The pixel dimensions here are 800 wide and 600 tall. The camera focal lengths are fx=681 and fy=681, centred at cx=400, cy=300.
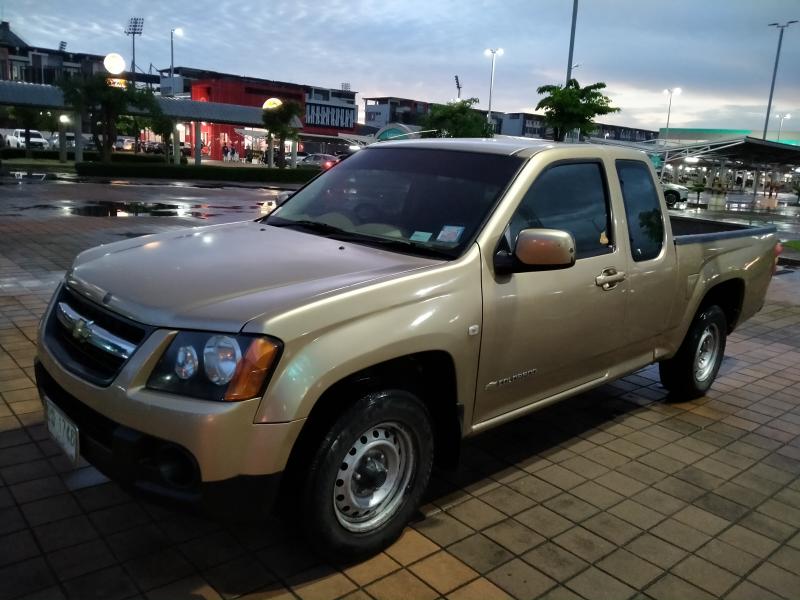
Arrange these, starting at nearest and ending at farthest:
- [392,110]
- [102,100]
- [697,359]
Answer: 1. [697,359]
2. [102,100]
3. [392,110]

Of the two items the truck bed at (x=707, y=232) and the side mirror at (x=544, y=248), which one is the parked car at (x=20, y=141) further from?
the side mirror at (x=544, y=248)

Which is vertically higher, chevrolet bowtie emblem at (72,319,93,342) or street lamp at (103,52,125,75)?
street lamp at (103,52,125,75)

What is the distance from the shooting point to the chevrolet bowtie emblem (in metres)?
2.82

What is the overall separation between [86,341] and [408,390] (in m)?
1.37

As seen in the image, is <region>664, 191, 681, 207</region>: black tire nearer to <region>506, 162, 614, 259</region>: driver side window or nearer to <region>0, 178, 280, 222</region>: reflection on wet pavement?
<region>506, 162, 614, 259</region>: driver side window

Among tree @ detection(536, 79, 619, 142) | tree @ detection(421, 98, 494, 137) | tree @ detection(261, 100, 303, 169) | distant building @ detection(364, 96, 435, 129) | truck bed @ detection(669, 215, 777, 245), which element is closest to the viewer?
truck bed @ detection(669, 215, 777, 245)

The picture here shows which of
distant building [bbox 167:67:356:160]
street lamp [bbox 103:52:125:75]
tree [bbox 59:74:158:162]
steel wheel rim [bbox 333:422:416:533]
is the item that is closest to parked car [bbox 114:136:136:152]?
distant building [bbox 167:67:356:160]

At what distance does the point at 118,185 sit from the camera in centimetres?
2570

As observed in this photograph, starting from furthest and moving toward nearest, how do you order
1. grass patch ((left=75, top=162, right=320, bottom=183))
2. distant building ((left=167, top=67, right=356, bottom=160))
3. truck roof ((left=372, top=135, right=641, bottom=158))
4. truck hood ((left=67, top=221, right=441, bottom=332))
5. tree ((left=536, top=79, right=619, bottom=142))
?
distant building ((left=167, top=67, right=356, bottom=160)) < grass patch ((left=75, top=162, right=320, bottom=183)) < tree ((left=536, top=79, right=619, bottom=142)) < truck roof ((left=372, top=135, right=641, bottom=158)) < truck hood ((left=67, top=221, right=441, bottom=332))

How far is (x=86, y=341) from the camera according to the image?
2822 millimetres

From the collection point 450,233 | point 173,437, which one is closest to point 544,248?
point 450,233

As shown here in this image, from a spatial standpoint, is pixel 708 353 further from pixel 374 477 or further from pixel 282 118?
pixel 282 118

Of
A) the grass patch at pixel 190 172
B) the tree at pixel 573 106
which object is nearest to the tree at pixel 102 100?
the grass patch at pixel 190 172

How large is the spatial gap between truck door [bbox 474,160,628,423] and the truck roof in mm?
129
